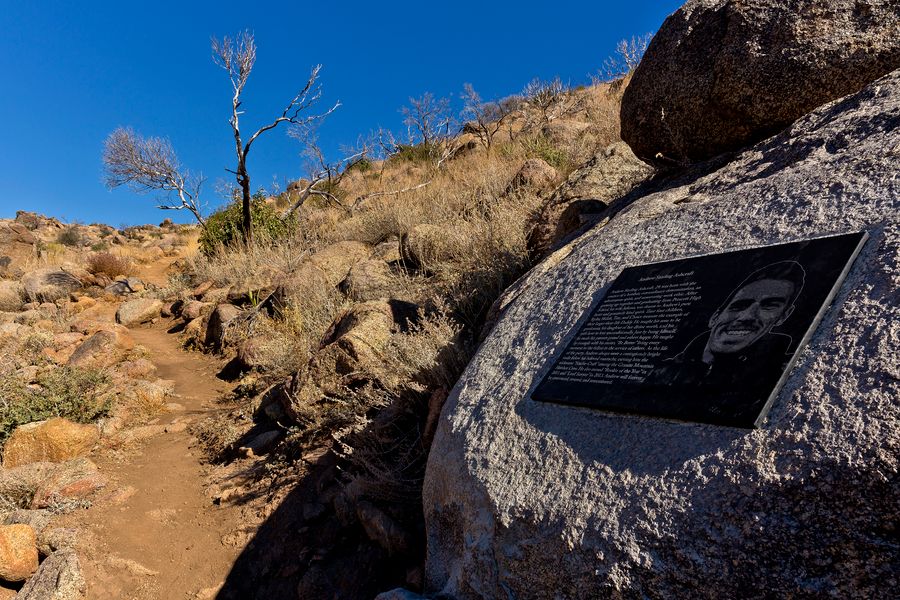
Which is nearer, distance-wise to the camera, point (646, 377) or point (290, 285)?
point (646, 377)

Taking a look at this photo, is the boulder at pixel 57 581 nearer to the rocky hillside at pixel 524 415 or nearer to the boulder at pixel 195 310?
the rocky hillside at pixel 524 415

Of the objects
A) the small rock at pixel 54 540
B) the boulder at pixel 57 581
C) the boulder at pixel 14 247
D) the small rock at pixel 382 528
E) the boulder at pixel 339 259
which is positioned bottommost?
the small rock at pixel 382 528

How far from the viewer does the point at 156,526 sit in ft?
12.1

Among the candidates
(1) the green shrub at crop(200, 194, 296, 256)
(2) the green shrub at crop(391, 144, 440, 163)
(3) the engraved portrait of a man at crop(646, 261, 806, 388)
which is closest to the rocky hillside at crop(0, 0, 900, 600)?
(3) the engraved portrait of a man at crop(646, 261, 806, 388)

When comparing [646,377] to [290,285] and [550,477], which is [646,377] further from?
[290,285]

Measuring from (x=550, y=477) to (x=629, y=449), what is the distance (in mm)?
283

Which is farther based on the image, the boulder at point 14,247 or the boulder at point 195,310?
the boulder at point 14,247

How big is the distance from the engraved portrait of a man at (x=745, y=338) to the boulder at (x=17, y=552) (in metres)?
3.54

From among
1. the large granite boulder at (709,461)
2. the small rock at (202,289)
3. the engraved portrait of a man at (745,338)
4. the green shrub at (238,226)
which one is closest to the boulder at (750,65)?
the large granite boulder at (709,461)

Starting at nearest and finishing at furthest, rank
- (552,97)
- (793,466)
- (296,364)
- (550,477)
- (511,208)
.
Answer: (793,466) → (550,477) → (296,364) → (511,208) → (552,97)

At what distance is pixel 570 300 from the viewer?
2699mm

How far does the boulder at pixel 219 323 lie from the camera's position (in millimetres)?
7227

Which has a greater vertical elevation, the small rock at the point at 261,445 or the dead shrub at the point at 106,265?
the dead shrub at the point at 106,265

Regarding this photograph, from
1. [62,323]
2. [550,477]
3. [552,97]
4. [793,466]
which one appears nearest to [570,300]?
[550,477]
